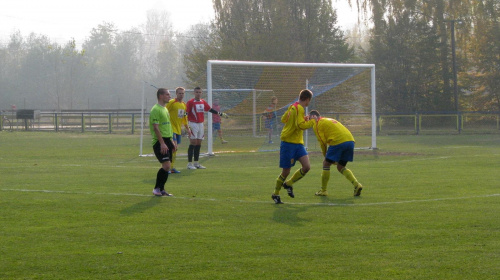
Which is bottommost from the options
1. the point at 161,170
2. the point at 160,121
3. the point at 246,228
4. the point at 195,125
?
the point at 246,228

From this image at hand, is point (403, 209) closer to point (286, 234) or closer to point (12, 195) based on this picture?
point (286, 234)

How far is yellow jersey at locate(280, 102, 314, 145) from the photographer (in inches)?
384

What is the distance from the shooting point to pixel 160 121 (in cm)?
1072

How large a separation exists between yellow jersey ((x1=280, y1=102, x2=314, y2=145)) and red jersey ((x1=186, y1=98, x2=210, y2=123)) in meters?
6.50

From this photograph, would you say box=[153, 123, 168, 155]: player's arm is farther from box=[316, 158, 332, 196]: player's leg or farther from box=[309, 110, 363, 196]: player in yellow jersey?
box=[316, 158, 332, 196]: player's leg

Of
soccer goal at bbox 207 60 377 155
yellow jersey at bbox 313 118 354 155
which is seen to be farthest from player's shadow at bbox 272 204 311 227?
soccer goal at bbox 207 60 377 155

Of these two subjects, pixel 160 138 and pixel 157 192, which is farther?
pixel 157 192

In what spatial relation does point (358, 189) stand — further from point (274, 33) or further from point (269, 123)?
point (274, 33)

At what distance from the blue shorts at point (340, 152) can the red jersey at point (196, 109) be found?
20.1 ft

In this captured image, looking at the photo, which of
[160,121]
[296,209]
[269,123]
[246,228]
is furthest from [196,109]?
[269,123]

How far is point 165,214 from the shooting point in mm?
8797

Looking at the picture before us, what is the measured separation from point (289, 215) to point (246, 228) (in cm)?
113

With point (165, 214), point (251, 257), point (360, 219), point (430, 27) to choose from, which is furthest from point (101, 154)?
point (430, 27)

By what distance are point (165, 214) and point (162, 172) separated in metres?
1.86
